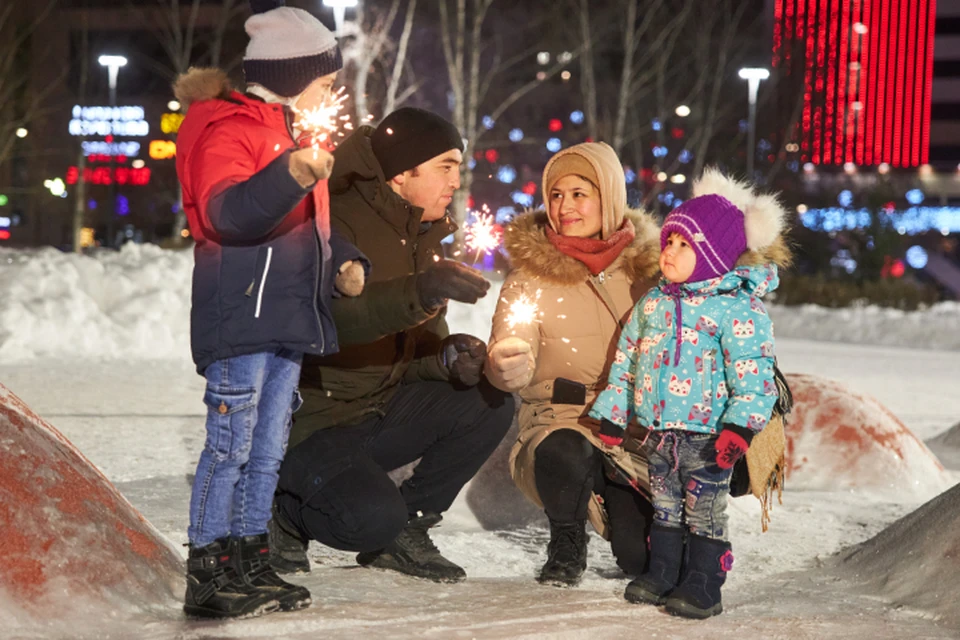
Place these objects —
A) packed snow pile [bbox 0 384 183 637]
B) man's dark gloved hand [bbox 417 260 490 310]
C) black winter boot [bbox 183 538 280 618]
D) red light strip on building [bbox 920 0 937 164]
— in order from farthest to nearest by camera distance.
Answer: red light strip on building [bbox 920 0 937 164] < man's dark gloved hand [bbox 417 260 490 310] < black winter boot [bbox 183 538 280 618] < packed snow pile [bbox 0 384 183 637]

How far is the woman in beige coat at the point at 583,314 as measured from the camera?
4.08m

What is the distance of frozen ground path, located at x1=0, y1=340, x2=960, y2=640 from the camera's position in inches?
127

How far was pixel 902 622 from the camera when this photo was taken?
139 inches

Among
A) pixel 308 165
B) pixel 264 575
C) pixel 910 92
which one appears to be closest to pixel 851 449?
pixel 264 575

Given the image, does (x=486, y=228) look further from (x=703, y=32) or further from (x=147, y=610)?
(x=703, y=32)

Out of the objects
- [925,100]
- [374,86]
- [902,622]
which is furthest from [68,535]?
[925,100]

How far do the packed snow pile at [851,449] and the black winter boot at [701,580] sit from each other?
108 inches

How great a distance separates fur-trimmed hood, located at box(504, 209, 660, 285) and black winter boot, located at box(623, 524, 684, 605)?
2.96ft

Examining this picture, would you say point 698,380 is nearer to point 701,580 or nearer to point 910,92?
point 701,580

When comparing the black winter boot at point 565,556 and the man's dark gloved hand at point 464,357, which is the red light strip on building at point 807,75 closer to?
the man's dark gloved hand at point 464,357

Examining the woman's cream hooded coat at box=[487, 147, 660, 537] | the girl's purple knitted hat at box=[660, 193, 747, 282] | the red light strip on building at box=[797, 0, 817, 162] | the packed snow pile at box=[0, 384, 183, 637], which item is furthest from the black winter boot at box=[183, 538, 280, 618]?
the red light strip on building at box=[797, 0, 817, 162]

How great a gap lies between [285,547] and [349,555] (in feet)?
1.59

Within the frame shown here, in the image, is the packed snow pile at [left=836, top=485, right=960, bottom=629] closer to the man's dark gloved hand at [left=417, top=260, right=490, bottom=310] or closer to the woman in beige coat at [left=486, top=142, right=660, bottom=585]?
the woman in beige coat at [left=486, top=142, right=660, bottom=585]

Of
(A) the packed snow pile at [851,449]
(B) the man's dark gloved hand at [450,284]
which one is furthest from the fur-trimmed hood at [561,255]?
(A) the packed snow pile at [851,449]
